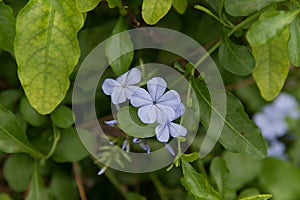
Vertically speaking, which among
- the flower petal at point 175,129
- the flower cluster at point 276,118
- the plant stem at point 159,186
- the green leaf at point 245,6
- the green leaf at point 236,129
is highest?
the green leaf at point 245,6

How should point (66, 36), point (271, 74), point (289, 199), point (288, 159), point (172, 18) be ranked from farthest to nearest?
point (288, 159), point (289, 199), point (172, 18), point (271, 74), point (66, 36)

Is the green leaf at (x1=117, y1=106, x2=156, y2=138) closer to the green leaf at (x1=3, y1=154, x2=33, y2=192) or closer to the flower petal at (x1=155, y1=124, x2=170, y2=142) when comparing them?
the flower petal at (x1=155, y1=124, x2=170, y2=142)

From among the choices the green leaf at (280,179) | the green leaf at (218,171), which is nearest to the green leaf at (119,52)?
the green leaf at (218,171)

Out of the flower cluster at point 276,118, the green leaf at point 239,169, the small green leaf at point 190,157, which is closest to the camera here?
the small green leaf at point 190,157

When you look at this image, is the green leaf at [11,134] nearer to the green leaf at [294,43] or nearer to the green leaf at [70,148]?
the green leaf at [70,148]

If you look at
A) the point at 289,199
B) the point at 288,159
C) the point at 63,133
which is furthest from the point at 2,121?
the point at 288,159

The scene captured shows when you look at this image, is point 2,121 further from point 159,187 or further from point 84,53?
point 159,187
